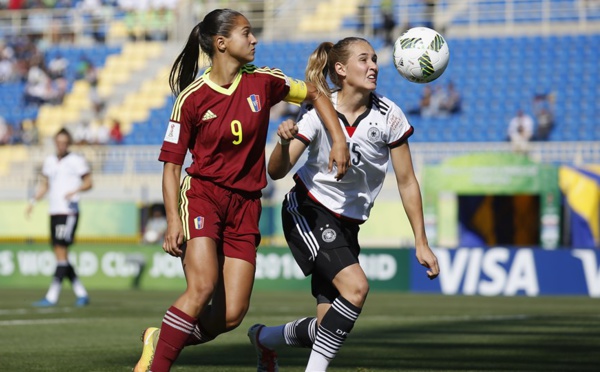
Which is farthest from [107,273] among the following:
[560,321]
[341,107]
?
[341,107]

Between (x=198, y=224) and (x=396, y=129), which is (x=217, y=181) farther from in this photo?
(x=396, y=129)

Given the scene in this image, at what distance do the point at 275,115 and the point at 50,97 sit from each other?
840 cm

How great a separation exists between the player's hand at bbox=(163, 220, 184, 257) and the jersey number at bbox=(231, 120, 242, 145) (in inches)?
24.4

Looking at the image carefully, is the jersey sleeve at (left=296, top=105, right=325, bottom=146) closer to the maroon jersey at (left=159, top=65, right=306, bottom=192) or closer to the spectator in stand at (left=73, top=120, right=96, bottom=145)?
the maroon jersey at (left=159, top=65, right=306, bottom=192)

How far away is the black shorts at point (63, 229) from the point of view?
54.9ft

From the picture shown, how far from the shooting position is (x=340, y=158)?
694cm

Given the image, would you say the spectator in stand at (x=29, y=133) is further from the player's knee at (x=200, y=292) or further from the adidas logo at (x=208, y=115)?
the player's knee at (x=200, y=292)

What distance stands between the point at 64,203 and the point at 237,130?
10.2 m

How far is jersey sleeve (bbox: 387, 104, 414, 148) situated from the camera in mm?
7520

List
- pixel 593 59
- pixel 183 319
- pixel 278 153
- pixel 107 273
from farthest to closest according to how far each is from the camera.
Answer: pixel 593 59
pixel 107 273
pixel 278 153
pixel 183 319

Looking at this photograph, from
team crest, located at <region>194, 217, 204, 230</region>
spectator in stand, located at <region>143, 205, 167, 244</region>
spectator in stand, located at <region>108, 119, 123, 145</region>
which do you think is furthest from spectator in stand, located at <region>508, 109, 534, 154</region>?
team crest, located at <region>194, 217, 204, 230</region>

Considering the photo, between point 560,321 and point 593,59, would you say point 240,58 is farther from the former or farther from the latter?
point 593,59

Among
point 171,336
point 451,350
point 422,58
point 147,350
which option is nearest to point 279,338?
point 147,350

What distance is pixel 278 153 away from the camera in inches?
287
